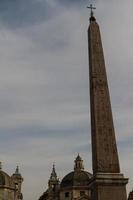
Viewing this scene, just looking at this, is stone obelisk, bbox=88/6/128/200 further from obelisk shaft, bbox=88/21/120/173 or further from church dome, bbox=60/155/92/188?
church dome, bbox=60/155/92/188

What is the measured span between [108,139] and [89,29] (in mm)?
4907

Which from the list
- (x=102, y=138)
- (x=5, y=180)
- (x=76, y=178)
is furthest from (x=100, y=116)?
(x=76, y=178)

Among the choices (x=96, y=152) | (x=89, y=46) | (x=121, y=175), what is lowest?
(x=121, y=175)

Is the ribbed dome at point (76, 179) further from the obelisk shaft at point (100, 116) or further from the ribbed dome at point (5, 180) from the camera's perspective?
the obelisk shaft at point (100, 116)

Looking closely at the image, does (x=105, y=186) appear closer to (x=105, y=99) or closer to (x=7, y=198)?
(x=105, y=99)

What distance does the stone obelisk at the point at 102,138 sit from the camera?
11.6m

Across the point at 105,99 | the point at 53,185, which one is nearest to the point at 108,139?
the point at 105,99

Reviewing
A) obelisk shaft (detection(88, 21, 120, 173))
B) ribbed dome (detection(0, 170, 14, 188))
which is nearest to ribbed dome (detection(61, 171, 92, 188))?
ribbed dome (detection(0, 170, 14, 188))

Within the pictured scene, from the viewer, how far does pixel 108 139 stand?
40.7 feet

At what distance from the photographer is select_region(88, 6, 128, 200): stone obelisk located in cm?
1162

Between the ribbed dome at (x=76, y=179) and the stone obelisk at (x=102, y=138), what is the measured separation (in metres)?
39.1

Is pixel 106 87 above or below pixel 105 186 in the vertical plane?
above

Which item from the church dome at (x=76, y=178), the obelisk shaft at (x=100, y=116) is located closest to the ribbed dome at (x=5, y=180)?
the church dome at (x=76, y=178)

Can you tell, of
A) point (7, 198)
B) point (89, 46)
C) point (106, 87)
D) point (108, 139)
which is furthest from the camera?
point (7, 198)
